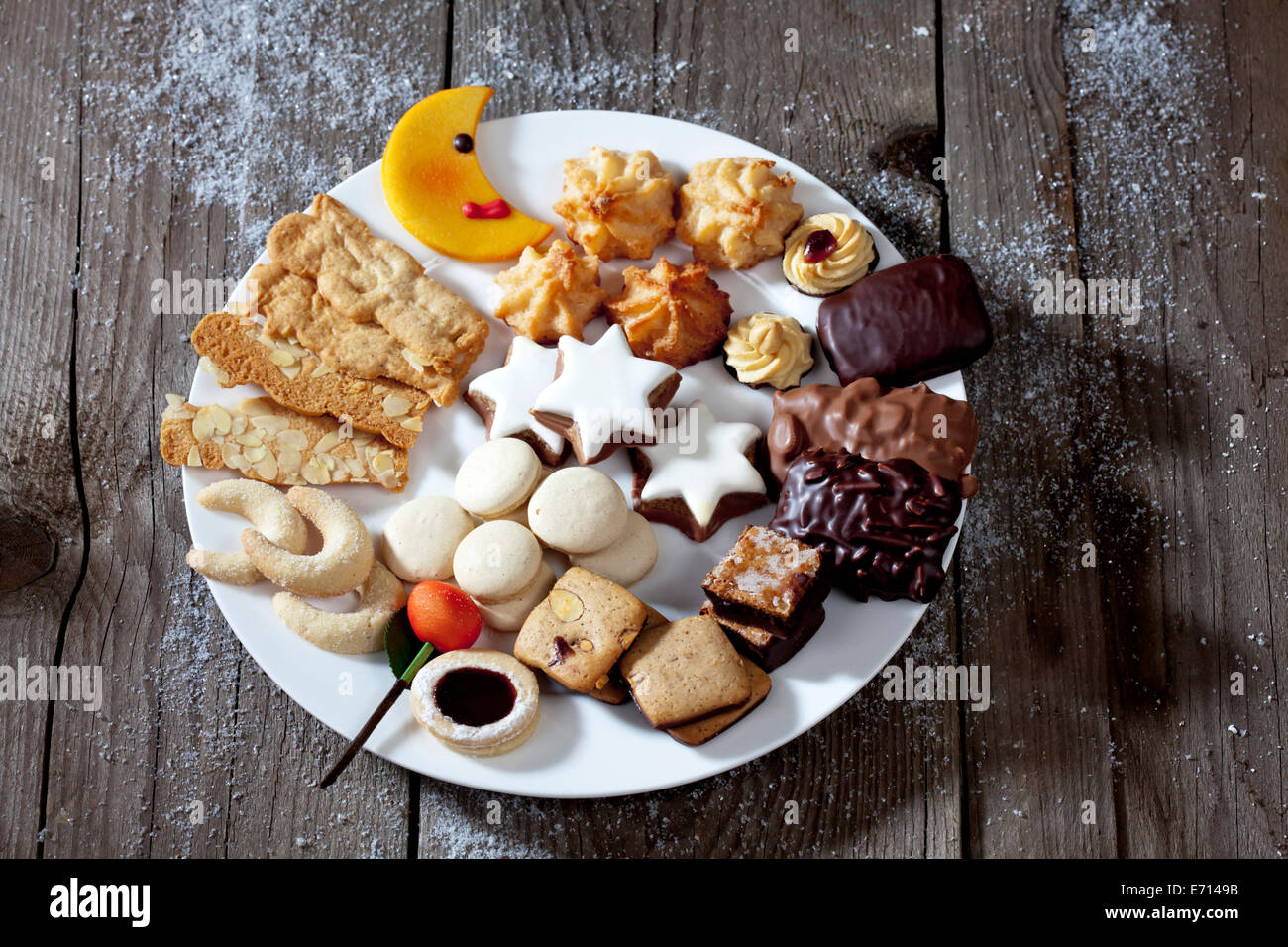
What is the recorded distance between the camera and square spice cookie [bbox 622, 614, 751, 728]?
2.53 metres

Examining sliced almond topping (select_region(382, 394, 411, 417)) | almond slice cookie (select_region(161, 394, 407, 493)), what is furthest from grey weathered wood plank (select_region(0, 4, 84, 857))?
sliced almond topping (select_region(382, 394, 411, 417))

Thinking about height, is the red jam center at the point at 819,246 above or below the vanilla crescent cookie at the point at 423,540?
above

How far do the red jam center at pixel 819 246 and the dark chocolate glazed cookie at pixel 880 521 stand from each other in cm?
61

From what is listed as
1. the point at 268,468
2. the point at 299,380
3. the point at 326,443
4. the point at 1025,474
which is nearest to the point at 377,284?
the point at 299,380

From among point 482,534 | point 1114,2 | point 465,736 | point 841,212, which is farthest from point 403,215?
point 1114,2

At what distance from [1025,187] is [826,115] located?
656 mm

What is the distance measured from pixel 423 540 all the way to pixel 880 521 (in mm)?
1165

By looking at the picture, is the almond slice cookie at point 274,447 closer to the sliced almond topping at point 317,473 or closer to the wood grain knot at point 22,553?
the sliced almond topping at point 317,473

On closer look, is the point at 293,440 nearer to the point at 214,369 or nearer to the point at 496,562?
the point at 214,369

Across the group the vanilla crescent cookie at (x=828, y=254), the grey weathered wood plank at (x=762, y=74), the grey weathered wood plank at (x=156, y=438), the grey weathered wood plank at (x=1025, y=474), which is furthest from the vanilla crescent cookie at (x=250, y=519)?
the grey weathered wood plank at (x=1025, y=474)

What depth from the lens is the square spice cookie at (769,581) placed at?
8.14 ft

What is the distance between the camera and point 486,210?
114 inches

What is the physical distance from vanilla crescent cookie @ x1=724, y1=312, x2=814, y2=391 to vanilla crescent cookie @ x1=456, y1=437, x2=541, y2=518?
0.62 meters

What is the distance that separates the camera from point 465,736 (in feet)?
8.16
